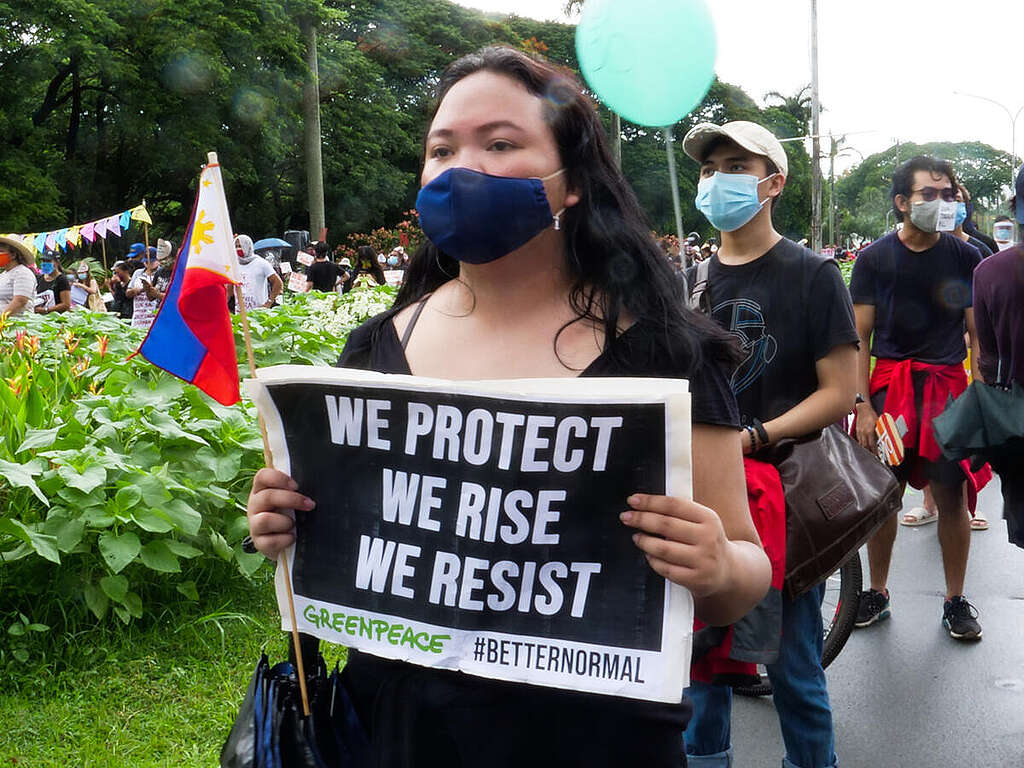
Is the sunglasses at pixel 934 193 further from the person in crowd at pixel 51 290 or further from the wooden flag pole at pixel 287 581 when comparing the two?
the person in crowd at pixel 51 290

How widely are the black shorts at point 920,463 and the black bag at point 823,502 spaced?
1741 millimetres

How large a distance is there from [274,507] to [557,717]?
1.74 ft

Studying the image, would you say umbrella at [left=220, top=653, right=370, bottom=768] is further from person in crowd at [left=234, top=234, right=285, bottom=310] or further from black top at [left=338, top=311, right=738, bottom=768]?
person in crowd at [left=234, top=234, right=285, bottom=310]

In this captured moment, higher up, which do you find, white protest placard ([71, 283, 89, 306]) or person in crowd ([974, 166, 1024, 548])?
person in crowd ([974, 166, 1024, 548])

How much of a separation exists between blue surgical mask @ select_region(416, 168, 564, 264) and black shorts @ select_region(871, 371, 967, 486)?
3546 millimetres

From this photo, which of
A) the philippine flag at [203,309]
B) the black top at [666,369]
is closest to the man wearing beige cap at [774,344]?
the black top at [666,369]

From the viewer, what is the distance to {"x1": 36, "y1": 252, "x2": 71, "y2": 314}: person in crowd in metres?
11.1

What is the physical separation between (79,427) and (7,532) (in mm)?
673

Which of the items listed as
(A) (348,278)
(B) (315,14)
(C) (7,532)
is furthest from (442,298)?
(B) (315,14)

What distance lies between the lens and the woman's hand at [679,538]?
4.82 feet

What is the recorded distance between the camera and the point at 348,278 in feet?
56.7

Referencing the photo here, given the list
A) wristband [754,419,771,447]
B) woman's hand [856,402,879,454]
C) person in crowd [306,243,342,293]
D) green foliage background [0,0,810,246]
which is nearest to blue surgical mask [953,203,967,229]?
woman's hand [856,402,879,454]

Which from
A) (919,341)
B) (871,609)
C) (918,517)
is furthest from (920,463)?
(918,517)

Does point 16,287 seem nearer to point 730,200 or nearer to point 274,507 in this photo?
point 730,200
